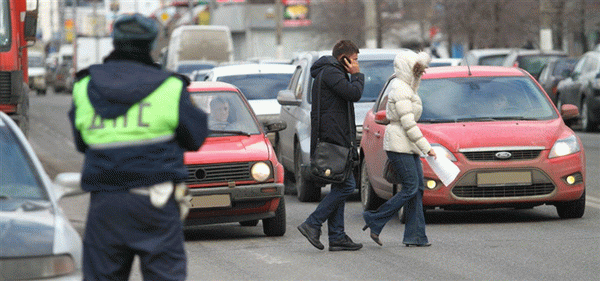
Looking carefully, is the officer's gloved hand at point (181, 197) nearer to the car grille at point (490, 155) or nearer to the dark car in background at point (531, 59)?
the car grille at point (490, 155)

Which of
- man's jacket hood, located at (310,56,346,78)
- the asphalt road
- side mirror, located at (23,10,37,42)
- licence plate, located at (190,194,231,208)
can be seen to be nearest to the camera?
the asphalt road

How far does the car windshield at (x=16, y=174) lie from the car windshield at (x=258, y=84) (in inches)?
441

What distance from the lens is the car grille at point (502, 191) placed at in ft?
37.5

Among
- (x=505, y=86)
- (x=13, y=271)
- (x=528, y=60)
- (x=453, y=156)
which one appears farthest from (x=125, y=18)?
(x=528, y=60)

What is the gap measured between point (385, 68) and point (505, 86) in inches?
134

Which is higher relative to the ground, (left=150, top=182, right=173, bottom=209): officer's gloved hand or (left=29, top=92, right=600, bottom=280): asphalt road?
(left=150, top=182, right=173, bottom=209): officer's gloved hand

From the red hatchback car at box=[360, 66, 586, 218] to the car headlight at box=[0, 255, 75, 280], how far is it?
18.5 ft

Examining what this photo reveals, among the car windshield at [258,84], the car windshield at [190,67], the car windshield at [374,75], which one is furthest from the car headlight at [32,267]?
the car windshield at [190,67]

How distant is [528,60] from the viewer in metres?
30.0

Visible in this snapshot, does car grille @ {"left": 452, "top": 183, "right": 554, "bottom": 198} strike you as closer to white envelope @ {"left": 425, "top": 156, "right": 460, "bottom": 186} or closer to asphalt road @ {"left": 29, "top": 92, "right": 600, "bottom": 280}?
asphalt road @ {"left": 29, "top": 92, "right": 600, "bottom": 280}

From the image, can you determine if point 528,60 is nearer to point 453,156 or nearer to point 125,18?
point 453,156

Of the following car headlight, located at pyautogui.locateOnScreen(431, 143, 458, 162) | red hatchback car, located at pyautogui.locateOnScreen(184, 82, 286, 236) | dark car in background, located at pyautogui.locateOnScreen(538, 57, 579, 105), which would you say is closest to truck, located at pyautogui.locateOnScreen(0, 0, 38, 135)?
red hatchback car, located at pyautogui.locateOnScreen(184, 82, 286, 236)

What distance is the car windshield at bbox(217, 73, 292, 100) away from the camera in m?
17.8

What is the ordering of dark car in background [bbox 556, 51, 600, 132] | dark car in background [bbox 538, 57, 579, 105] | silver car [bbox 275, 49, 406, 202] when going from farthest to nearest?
dark car in background [bbox 538, 57, 579, 105]
dark car in background [bbox 556, 51, 600, 132]
silver car [bbox 275, 49, 406, 202]
